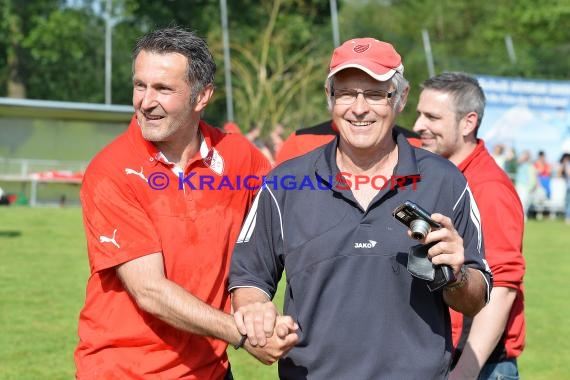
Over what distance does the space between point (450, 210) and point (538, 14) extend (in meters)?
54.8

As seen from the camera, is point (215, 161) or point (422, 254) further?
point (215, 161)

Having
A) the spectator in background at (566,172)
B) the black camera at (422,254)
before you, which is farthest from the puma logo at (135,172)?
the spectator in background at (566,172)

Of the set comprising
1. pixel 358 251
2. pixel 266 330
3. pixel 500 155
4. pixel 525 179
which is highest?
pixel 358 251

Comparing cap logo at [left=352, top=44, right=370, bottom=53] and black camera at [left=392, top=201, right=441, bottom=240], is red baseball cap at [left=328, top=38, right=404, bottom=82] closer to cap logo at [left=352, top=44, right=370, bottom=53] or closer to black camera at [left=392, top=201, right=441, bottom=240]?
A: cap logo at [left=352, top=44, right=370, bottom=53]

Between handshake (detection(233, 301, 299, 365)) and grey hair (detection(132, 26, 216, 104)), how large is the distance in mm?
1149

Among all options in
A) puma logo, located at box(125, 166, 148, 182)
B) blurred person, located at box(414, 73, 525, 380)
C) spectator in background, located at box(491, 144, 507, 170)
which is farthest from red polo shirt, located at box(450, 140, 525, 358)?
spectator in background, located at box(491, 144, 507, 170)

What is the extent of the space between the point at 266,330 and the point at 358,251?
47cm

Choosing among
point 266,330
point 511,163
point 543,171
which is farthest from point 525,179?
point 266,330

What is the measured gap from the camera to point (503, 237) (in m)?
4.77

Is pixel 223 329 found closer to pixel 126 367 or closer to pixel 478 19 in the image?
pixel 126 367

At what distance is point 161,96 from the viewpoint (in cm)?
414

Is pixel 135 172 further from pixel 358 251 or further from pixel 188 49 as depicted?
pixel 358 251

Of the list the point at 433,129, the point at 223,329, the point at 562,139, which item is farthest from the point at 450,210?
the point at 562,139

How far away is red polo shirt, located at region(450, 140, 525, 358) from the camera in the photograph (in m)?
4.71
